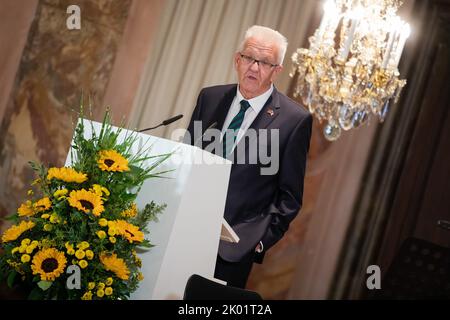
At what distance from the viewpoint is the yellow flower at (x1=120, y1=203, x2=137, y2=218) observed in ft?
7.93

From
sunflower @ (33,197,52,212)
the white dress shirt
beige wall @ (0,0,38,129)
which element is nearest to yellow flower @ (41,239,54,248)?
sunflower @ (33,197,52,212)

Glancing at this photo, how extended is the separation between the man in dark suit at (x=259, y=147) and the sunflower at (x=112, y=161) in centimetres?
Result: 79

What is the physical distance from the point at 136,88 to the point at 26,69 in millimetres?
797

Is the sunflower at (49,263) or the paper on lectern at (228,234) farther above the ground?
the paper on lectern at (228,234)

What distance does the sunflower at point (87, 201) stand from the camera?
2297 mm

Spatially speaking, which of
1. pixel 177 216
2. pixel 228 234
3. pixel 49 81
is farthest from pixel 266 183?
pixel 49 81

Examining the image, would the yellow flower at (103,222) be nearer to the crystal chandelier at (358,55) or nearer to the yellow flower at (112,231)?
the yellow flower at (112,231)

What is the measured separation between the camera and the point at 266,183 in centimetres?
326

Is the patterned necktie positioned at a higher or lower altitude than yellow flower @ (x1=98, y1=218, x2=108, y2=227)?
higher

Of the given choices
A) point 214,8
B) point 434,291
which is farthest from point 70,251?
point 214,8

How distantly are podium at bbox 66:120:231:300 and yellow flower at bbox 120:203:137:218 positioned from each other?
0.09 meters

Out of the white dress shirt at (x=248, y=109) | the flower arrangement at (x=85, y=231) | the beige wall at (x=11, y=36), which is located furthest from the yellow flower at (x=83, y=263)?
the beige wall at (x=11, y=36)

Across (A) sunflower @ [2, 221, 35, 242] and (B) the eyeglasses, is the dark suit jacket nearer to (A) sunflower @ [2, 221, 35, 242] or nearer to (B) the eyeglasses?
(B) the eyeglasses

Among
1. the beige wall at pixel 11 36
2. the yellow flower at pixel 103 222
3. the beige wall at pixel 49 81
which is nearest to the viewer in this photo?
the yellow flower at pixel 103 222
